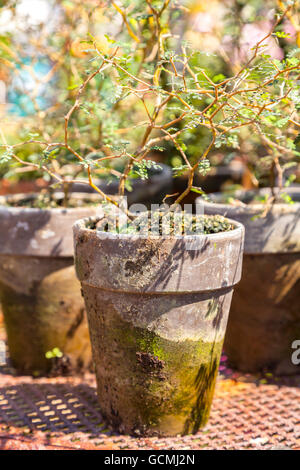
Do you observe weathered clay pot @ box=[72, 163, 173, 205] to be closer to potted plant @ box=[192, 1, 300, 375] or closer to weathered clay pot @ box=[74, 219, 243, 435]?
potted plant @ box=[192, 1, 300, 375]

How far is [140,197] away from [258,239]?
1.52m

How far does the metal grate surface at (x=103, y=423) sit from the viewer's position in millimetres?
1780

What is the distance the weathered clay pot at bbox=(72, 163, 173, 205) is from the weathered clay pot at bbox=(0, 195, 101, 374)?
0.92 m

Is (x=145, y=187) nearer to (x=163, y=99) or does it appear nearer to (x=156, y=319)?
(x=163, y=99)

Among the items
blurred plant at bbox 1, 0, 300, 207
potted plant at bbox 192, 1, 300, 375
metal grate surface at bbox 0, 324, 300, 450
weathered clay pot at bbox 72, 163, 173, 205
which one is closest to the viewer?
blurred plant at bbox 1, 0, 300, 207

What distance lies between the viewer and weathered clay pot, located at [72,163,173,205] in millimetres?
3275

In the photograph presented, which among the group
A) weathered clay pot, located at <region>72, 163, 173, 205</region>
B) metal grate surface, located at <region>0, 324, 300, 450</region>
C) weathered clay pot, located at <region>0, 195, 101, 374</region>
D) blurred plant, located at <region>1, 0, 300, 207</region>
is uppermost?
blurred plant, located at <region>1, 0, 300, 207</region>

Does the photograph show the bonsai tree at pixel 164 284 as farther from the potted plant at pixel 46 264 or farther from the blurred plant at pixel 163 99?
the potted plant at pixel 46 264

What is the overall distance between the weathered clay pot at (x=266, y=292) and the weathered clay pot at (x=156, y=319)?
36cm

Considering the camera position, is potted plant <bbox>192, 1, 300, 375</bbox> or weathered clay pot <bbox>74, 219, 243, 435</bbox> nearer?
weathered clay pot <bbox>74, 219, 243, 435</bbox>

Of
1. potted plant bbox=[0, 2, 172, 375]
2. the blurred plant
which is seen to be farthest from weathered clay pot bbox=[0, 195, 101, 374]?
the blurred plant

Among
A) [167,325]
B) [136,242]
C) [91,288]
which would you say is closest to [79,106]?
[136,242]

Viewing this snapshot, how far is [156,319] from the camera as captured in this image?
5.50 feet

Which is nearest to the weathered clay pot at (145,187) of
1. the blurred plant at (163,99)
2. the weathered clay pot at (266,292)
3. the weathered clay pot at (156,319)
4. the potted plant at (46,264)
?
the blurred plant at (163,99)
